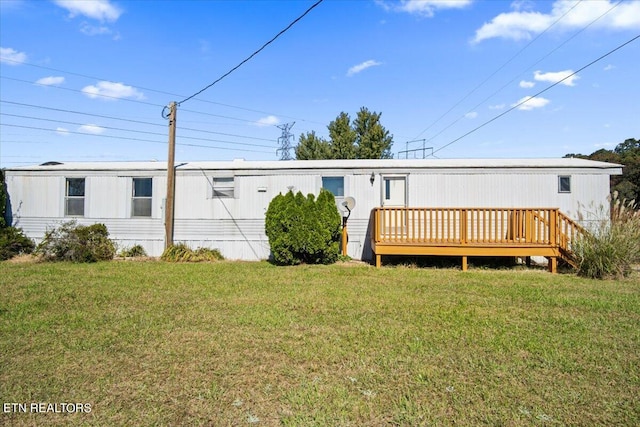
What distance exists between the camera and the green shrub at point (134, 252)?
1120cm

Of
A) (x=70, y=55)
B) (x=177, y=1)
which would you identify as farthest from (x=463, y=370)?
(x=70, y=55)

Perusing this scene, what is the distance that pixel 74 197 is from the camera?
1170 centimetres

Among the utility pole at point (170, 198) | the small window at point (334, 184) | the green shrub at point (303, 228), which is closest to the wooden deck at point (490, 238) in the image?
the green shrub at point (303, 228)

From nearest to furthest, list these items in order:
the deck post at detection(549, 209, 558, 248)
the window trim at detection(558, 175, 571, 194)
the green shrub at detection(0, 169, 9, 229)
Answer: the deck post at detection(549, 209, 558, 248) < the window trim at detection(558, 175, 571, 194) < the green shrub at detection(0, 169, 9, 229)

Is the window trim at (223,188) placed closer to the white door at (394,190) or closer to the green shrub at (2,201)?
the white door at (394,190)

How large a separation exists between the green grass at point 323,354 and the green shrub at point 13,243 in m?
4.74

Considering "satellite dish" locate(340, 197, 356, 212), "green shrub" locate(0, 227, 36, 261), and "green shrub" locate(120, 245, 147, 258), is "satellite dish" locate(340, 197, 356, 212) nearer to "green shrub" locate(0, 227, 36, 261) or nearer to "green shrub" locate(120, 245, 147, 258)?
"green shrub" locate(120, 245, 147, 258)

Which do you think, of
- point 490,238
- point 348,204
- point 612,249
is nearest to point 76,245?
point 348,204

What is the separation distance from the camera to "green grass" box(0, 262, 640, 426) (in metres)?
2.75

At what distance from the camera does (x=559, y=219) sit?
29.6 feet

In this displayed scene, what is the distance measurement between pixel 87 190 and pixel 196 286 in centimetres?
686

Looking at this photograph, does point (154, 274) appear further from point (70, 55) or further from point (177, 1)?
point (70, 55)

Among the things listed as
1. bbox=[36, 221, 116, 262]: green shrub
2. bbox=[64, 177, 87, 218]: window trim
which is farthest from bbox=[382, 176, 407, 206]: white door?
bbox=[64, 177, 87, 218]: window trim

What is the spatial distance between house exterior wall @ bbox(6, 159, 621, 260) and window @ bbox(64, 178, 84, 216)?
0.43ft
